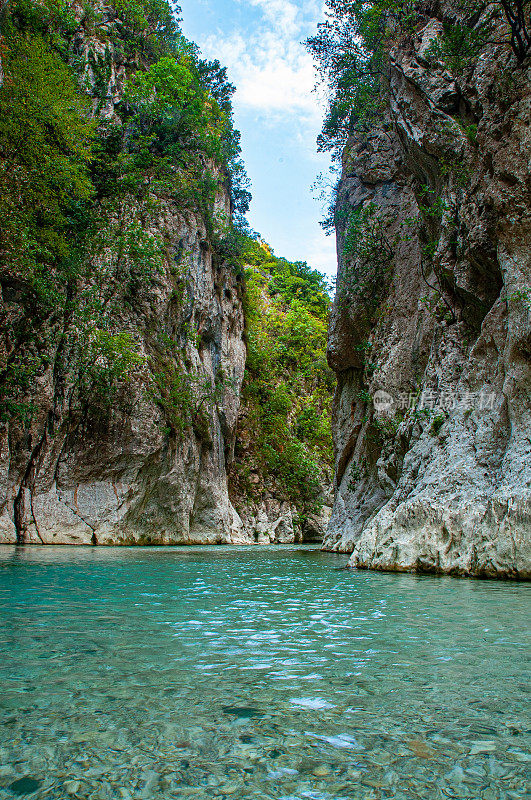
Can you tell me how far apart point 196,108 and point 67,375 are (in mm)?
15274

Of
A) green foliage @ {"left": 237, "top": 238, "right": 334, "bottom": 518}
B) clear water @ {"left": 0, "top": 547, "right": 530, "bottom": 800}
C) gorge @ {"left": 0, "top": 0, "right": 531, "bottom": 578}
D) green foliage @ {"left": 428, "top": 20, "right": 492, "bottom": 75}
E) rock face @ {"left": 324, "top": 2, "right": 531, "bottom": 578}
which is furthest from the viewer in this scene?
green foliage @ {"left": 237, "top": 238, "right": 334, "bottom": 518}

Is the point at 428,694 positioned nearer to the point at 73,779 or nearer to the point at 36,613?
the point at 73,779

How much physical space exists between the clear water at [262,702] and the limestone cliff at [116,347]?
14505mm

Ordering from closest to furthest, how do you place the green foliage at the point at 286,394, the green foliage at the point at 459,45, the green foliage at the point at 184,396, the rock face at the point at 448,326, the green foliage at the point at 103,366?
the rock face at the point at 448,326 → the green foliage at the point at 459,45 → the green foliage at the point at 103,366 → the green foliage at the point at 184,396 → the green foliage at the point at 286,394

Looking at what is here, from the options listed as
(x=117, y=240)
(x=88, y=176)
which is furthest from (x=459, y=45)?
(x=88, y=176)

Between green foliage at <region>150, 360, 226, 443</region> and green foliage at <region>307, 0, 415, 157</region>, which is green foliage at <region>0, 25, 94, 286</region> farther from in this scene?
green foliage at <region>307, 0, 415, 157</region>

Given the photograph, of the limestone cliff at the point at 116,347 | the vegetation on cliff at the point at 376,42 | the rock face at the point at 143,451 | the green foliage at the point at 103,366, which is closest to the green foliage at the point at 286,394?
the rock face at the point at 143,451

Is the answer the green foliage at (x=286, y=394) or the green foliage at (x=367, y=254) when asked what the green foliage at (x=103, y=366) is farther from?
the green foliage at (x=286, y=394)

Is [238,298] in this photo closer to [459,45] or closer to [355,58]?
[355,58]

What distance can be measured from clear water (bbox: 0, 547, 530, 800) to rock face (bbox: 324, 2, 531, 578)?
393 centimetres

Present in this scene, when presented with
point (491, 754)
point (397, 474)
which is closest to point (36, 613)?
point (491, 754)

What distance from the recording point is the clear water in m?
1.64

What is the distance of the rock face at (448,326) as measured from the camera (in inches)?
336

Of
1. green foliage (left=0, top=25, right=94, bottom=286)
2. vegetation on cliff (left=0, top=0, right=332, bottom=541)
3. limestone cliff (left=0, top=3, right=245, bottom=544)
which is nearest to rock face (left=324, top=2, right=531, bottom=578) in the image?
limestone cliff (left=0, top=3, right=245, bottom=544)
